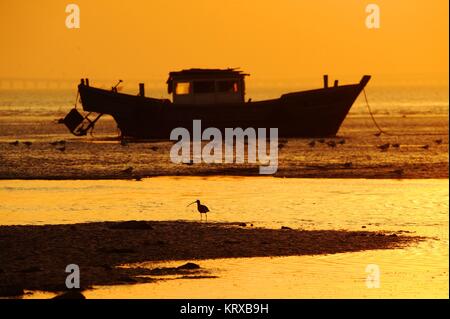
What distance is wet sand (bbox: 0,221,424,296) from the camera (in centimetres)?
1430

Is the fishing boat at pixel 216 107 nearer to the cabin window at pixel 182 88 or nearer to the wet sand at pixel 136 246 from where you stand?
the cabin window at pixel 182 88

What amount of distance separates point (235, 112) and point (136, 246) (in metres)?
29.6

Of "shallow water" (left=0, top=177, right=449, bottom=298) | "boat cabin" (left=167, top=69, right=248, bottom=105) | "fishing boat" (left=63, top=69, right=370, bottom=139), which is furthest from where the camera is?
"fishing boat" (left=63, top=69, right=370, bottom=139)

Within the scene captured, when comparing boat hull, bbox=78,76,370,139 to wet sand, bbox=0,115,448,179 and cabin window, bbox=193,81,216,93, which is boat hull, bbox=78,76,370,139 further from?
wet sand, bbox=0,115,448,179

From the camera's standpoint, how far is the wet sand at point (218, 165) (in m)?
30.6

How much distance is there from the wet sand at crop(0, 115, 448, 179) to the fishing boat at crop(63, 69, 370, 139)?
1122 mm

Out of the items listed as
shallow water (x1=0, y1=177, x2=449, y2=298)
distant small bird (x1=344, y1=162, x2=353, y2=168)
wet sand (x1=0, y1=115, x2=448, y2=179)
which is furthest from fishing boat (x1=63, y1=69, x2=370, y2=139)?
shallow water (x1=0, y1=177, x2=449, y2=298)

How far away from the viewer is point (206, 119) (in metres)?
46.2

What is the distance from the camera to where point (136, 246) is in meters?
16.6

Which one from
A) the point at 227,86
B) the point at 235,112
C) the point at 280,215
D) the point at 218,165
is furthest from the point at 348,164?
the point at 227,86

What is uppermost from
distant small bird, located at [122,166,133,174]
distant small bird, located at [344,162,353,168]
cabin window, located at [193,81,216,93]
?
cabin window, located at [193,81,216,93]

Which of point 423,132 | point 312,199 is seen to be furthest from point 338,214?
point 423,132

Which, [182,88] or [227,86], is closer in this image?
[227,86]

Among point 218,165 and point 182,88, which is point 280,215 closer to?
point 218,165
